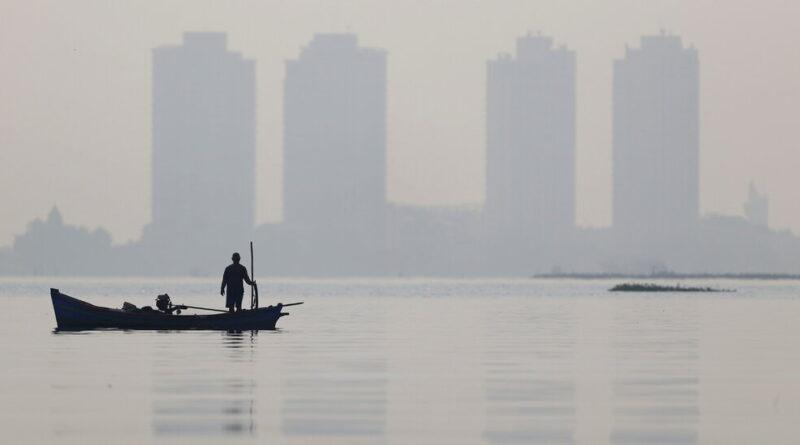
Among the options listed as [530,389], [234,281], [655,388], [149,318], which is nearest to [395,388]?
[530,389]

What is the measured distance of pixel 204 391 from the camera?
25734mm

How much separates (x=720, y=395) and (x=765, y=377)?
4.43 metres

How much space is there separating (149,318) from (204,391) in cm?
2235

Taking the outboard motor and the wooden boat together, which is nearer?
the wooden boat

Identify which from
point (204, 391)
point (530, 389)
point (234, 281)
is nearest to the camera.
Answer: point (204, 391)

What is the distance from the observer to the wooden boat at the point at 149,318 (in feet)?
→ 155

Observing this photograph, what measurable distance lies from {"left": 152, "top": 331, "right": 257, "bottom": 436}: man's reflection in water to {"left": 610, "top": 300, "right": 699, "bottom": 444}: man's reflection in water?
4940mm

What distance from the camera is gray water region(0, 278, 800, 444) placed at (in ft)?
66.4

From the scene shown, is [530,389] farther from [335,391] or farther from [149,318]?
[149,318]

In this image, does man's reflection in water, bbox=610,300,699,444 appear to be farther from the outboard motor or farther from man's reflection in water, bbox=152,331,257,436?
the outboard motor

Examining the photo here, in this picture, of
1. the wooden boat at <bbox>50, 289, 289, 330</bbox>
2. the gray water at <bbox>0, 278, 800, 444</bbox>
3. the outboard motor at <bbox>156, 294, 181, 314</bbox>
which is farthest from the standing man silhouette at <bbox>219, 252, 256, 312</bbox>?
the outboard motor at <bbox>156, 294, 181, 314</bbox>

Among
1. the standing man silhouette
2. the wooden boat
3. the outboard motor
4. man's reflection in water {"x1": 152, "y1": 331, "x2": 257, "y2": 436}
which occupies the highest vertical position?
the standing man silhouette

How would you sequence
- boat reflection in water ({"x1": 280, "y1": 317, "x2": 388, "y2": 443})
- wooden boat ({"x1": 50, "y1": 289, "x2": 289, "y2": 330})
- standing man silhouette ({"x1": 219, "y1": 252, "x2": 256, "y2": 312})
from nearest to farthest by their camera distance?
boat reflection in water ({"x1": 280, "y1": 317, "x2": 388, "y2": 443}) → standing man silhouette ({"x1": 219, "y1": 252, "x2": 256, "y2": 312}) → wooden boat ({"x1": 50, "y1": 289, "x2": 289, "y2": 330})

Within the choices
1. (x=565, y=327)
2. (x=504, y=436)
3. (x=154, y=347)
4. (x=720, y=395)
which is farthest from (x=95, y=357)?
(x=565, y=327)
